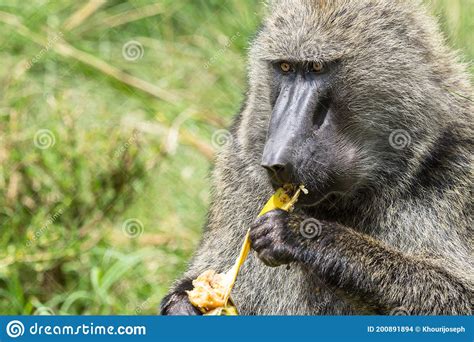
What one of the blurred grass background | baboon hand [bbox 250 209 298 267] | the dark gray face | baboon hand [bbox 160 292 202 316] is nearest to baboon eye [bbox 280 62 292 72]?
the dark gray face

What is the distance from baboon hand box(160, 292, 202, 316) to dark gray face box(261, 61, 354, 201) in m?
0.81

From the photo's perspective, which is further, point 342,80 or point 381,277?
point 342,80

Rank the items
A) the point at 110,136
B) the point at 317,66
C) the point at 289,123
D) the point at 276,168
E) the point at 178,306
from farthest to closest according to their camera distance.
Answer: the point at 110,136, the point at 178,306, the point at 317,66, the point at 289,123, the point at 276,168

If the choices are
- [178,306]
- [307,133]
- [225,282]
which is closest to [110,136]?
[178,306]

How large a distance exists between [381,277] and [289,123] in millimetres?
790

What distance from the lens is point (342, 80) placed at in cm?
462

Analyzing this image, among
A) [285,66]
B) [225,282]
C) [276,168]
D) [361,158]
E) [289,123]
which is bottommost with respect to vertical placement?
[225,282]

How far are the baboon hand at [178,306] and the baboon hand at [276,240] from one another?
1.90 ft

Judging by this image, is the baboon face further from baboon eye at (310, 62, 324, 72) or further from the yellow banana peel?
the yellow banana peel

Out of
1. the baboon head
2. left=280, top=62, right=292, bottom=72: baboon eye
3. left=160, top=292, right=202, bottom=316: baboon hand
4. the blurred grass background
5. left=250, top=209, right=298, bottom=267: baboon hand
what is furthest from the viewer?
the blurred grass background

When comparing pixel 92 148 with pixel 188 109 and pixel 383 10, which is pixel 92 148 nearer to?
pixel 188 109

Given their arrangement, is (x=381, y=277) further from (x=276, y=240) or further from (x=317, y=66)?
(x=317, y=66)

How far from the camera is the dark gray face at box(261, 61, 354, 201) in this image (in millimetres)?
4309

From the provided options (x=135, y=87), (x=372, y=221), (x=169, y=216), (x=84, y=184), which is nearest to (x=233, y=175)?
(x=372, y=221)
